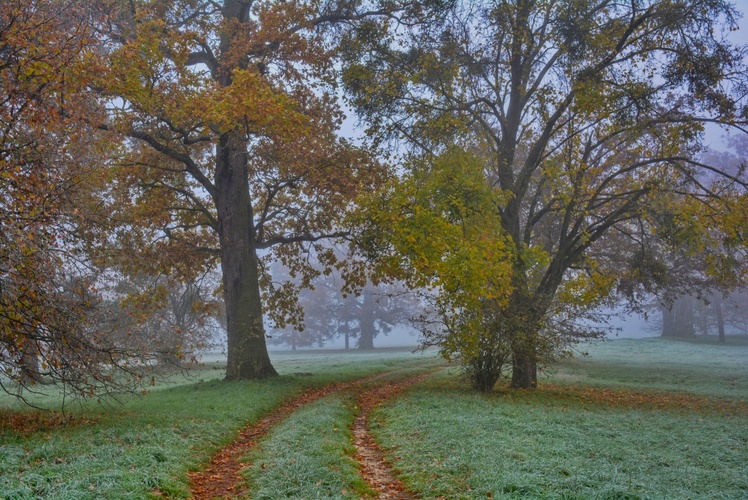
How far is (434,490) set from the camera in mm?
6758

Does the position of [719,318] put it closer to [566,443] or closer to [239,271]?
[239,271]

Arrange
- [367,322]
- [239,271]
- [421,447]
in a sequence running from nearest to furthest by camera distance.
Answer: [421,447]
[239,271]
[367,322]

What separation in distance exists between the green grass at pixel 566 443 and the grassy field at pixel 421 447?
Answer: 0.10 feet

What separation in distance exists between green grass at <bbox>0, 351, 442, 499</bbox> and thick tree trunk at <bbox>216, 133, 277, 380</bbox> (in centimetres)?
456

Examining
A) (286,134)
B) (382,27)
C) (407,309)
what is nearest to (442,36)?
(382,27)

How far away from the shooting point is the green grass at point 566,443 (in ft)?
22.1

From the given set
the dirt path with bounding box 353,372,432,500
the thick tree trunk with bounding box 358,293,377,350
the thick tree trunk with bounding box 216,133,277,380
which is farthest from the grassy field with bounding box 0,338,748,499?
the thick tree trunk with bounding box 358,293,377,350

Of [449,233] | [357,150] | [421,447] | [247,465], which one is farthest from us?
[357,150]

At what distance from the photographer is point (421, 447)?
28.8 feet

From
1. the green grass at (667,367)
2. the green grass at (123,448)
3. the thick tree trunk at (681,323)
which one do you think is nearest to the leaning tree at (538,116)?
the green grass at (667,367)

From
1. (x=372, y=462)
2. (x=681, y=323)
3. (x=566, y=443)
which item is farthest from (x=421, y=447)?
(x=681, y=323)

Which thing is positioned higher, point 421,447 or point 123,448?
point 123,448

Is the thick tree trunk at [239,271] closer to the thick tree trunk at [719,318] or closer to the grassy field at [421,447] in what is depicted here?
the grassy field at [421,447]

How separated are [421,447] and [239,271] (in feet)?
38.9
